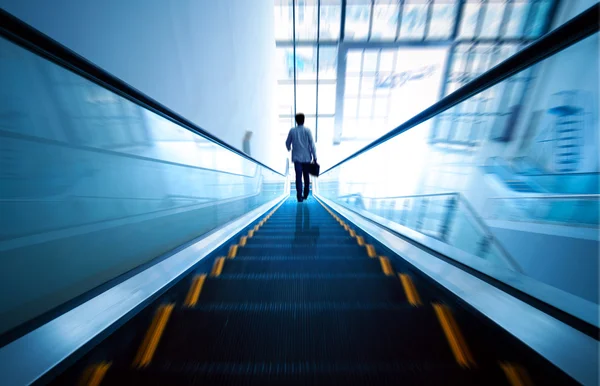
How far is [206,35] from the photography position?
14.5 feet

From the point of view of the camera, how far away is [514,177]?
3.70 m

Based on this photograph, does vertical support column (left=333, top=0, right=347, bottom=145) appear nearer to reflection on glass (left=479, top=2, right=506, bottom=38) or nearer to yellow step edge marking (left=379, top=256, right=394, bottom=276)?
reflection on glass (left=479, top=2, right=506, bottom=38)

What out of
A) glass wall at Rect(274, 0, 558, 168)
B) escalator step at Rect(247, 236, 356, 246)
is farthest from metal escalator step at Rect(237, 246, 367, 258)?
glass wall at Rect(274, 0, 558, 168)

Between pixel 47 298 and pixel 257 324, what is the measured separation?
4.28ft

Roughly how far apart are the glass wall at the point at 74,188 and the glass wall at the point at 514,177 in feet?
7.54

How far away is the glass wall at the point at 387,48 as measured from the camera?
23.4 ft

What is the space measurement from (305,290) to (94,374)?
87 centimetres

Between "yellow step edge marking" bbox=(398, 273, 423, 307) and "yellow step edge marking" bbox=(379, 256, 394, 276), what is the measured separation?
0.32 feet

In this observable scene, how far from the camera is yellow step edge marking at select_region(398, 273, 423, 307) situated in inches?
44.6

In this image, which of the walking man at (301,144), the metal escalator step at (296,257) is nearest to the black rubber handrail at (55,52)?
the metal escalator step at (296,257)

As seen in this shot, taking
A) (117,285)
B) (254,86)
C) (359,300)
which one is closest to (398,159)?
(359,300)

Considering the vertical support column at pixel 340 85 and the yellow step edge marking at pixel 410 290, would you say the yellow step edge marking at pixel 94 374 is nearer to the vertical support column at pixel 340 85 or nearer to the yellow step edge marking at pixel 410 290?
the yellow step edge marking at pixel 410 290

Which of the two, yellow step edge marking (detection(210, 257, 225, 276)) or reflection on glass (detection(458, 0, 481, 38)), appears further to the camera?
reflection on glass (detection(458, 0, 481, 38))

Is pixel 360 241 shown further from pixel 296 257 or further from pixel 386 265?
pixel 296 257
